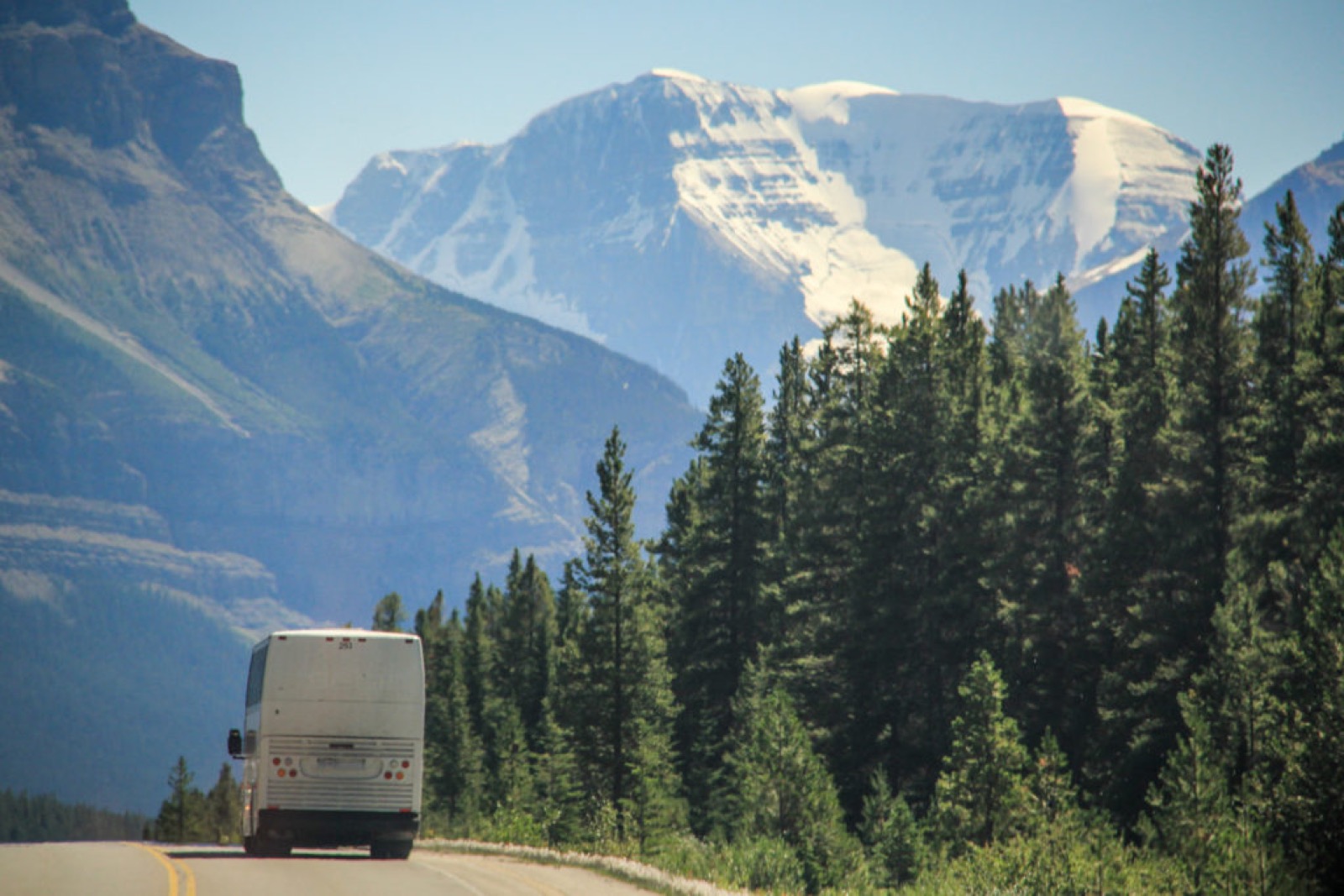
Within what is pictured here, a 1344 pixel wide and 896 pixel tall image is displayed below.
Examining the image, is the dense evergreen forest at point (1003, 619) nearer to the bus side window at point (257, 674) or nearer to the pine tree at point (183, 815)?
the bus side window at point (257, 674)

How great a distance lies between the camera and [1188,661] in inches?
1779

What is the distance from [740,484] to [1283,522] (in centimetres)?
2775

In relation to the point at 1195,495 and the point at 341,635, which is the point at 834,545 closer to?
the point at 1195,495

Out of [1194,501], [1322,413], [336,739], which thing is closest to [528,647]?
[1194,501]

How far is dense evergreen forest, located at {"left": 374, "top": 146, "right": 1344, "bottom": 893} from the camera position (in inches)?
1439

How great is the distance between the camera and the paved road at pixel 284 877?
80.7ft

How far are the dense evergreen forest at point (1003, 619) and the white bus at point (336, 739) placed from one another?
19.8 ft

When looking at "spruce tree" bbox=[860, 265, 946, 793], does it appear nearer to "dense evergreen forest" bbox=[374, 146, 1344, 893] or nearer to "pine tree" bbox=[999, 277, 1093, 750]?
"dense evergreen forest" bbox=[374, 146, 1344, 893]

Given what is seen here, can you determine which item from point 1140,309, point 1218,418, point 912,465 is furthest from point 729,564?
point 1218,418

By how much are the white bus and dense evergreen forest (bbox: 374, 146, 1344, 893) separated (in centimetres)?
604

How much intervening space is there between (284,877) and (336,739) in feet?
14.1

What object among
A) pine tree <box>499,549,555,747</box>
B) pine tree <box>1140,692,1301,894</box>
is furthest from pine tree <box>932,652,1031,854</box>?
pine tree <box>499,549,555,747</box>

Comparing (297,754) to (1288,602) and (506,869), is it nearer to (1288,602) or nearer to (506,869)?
(506,869)

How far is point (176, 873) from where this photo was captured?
1101 inches
